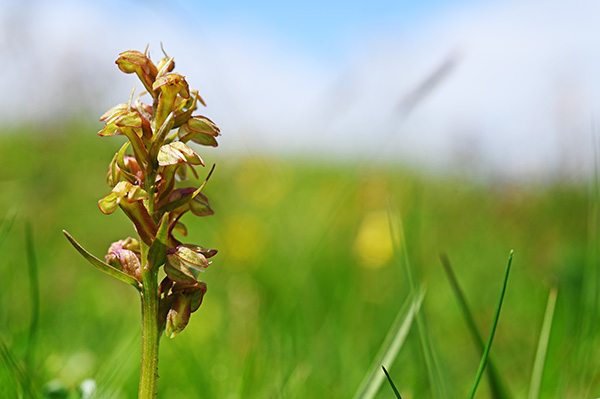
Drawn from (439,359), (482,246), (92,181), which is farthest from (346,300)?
(92,181)

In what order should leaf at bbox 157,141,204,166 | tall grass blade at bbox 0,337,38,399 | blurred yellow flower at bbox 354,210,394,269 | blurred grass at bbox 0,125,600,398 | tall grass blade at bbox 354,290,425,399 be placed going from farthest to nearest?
blurred yellow flower at bbox 354,210,394,269 < blurred grass at bbox 0,125,600,398 < tall grass blade at bbox 354,290,425,399 < tall grass blade at bbox 0,337,38,399 < leaf at bbox 157,141,204,166

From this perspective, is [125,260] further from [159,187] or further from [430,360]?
[430,360]

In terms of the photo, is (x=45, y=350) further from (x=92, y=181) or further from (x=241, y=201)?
(x=241, y=201)

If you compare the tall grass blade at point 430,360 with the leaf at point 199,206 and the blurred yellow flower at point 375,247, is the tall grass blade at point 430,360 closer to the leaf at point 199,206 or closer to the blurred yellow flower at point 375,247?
the leaf at point 199,206

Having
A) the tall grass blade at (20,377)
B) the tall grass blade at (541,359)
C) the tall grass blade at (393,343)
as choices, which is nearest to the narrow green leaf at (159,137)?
the tall grass blade at (20,377)

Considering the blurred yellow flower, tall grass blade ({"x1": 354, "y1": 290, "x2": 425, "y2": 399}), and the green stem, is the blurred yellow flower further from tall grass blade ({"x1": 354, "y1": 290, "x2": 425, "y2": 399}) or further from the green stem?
the green stem

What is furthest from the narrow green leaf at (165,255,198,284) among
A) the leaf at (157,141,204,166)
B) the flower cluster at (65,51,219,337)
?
the leaf at (157,141,204,166)
